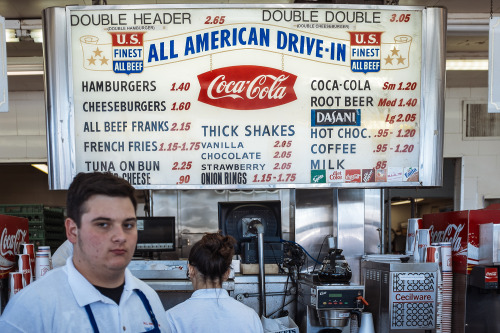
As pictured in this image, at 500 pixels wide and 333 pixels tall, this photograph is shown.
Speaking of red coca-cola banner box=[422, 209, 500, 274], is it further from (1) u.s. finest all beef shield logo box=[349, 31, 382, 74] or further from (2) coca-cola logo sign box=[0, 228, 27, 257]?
(2) coca-cola logo sign box=[0, 228, 27, 257]

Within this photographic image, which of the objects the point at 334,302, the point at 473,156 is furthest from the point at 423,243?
the point at 473,156

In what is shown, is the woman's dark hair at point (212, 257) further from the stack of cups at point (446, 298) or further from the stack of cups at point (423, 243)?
the stack of cups at point (446, 298)

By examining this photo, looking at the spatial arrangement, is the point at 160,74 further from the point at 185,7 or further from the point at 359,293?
the point at 359,293

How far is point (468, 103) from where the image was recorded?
24.0 feet

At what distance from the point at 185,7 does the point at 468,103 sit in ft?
19.2

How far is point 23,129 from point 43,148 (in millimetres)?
430

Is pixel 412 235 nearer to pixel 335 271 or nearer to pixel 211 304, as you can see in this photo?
pixel 335 271

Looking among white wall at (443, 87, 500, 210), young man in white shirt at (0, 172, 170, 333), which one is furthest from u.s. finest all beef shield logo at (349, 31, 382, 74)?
white wall at (443, 87, 500, 210)

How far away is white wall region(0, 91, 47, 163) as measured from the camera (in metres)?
7.20

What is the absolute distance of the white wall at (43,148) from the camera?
7207 mm

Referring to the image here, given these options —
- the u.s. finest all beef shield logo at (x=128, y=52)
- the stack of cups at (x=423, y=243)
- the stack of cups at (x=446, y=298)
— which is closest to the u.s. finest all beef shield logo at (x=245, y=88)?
the u.s. finest all beef shield logo at (x=128, y=52)

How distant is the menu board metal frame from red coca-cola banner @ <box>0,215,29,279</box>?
1.78ft

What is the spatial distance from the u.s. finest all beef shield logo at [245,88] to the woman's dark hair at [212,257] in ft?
3.25

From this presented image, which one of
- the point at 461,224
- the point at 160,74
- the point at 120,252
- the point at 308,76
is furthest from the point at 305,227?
the point at 120,252
